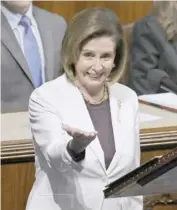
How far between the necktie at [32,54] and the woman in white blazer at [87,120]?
53cm

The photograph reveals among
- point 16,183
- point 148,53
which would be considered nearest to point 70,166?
point 16,183

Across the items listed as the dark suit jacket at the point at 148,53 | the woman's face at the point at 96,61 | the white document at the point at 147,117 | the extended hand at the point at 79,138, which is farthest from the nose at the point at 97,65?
Result: the dark suit jacket at the point at 148,53

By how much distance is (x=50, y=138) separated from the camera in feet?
3.30

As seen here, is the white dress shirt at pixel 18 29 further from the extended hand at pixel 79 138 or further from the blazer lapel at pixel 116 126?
the extended hand at pixel 79 138

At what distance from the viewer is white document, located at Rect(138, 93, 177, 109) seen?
1.59 m

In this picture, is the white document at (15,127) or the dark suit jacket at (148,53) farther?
the dark suit jacket at (148,53)

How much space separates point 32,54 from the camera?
1.61m

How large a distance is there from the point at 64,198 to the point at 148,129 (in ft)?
1.25

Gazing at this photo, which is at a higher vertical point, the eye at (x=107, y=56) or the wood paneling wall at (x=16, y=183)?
the eye at (x=107, y=56)

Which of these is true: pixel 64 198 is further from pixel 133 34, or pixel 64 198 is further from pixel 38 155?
pixel 133 34

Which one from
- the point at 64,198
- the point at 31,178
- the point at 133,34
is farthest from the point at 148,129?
the point at 133,34

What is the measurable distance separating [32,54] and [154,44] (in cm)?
41

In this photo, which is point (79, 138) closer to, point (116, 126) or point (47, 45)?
point (116, 126)

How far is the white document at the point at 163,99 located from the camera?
62.6 inches
